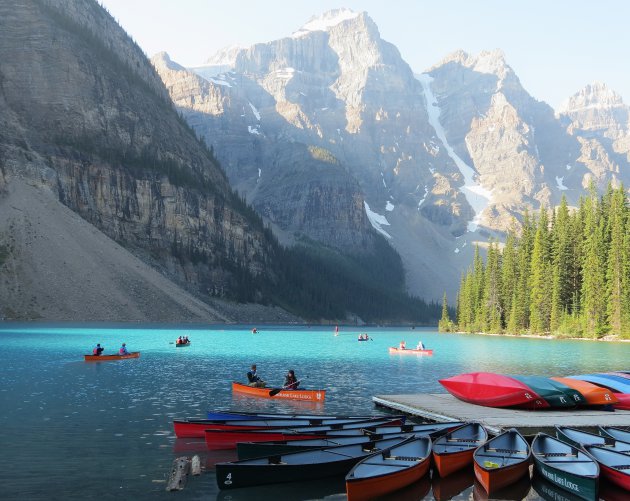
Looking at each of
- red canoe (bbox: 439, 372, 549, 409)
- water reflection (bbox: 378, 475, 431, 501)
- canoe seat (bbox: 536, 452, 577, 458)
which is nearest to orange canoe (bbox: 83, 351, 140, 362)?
red canoe (bbox: 439, 372, 549, 409)

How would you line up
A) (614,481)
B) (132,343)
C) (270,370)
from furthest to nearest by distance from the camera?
1. (132,343)
2. (270,370)
3. (614,481)

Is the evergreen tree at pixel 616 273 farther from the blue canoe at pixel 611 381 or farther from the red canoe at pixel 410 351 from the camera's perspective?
the blue canoe at pixel 611 381

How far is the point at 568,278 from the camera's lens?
12056 cm

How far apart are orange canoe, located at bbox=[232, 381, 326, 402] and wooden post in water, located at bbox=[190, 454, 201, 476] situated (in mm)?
16025

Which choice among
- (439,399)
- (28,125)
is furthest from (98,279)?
(439,399)

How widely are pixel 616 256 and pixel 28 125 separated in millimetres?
168441

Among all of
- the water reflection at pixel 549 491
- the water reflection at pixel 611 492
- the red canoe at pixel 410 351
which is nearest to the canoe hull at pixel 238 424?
the water reflection at pixel 549 491

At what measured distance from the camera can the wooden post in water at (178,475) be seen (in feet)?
66.2

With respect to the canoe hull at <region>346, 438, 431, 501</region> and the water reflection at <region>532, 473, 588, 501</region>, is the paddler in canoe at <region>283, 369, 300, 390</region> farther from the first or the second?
the water reflection at <region>532, 473, 588, 501</region>

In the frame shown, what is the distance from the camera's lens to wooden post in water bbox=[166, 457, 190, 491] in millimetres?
20172

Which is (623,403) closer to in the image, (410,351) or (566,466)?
(566,466)

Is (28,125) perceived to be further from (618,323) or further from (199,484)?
(199,484)

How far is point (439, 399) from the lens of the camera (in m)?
37.2

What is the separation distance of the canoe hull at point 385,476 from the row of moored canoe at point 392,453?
3 cm
